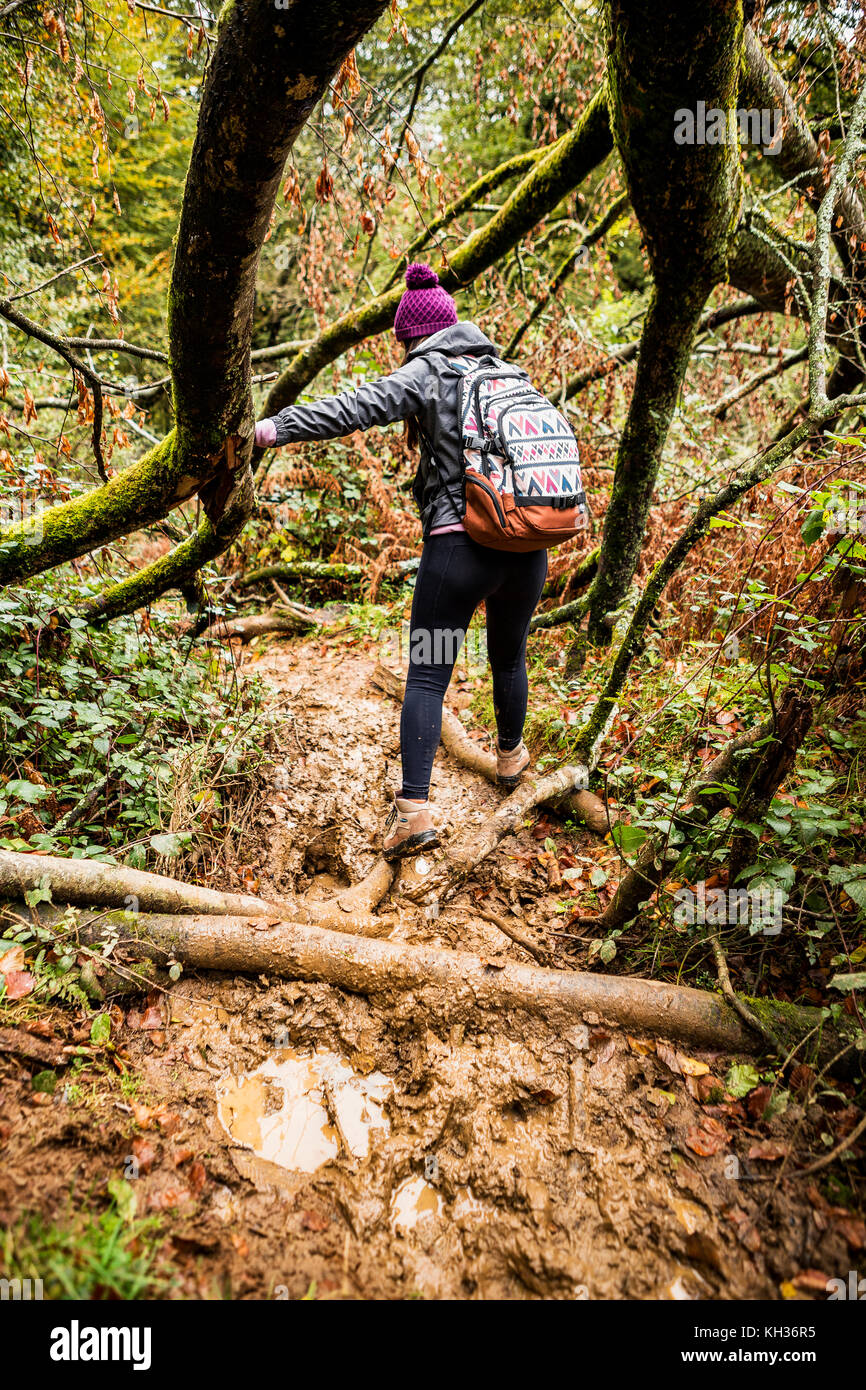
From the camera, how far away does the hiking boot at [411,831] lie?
8.57 ft

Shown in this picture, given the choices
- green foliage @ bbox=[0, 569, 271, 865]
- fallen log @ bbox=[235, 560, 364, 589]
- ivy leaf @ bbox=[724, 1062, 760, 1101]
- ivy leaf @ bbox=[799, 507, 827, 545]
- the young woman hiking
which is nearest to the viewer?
ivy leaf @ bbox=[724, 1062, 760, 1101]

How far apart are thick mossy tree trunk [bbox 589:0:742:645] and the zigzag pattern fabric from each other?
2.67 feet

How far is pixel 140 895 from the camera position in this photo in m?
2.17

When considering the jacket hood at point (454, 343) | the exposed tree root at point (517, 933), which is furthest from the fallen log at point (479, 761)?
the jacket hood at point (454, 343)

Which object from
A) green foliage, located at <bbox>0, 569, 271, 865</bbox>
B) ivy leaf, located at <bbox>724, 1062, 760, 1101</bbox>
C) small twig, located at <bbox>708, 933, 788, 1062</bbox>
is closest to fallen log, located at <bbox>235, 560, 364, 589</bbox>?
green foliage, located at <bbox>0, 569, 271, 865</bbox>

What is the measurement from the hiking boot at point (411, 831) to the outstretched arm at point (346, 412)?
1451 millimetres

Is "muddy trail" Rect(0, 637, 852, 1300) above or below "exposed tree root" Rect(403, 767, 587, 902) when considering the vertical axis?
below

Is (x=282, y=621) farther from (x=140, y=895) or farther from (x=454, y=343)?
(x=140, y=895)

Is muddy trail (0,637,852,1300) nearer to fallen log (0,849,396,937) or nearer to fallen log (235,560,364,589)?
fallen log (0,849,396,937)

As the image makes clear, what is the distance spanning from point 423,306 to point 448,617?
1255 millimetres

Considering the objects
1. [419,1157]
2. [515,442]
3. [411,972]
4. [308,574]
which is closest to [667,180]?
[515,442]

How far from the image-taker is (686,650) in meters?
3.74

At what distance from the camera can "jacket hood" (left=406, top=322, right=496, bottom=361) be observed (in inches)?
95.3
